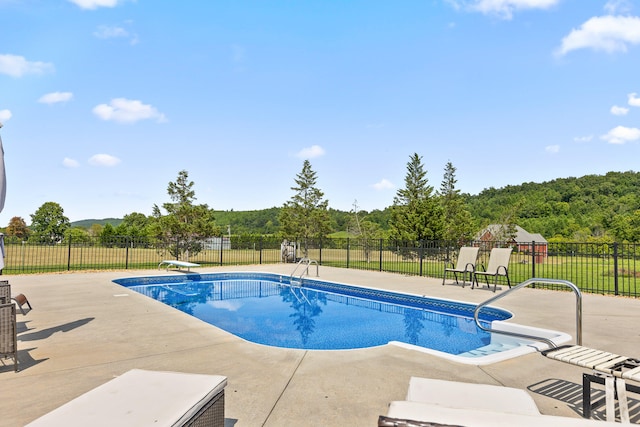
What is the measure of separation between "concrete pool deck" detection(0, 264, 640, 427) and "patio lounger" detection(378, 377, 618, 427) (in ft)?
2.96

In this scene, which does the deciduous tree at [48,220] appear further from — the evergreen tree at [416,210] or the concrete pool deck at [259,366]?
the concrete pool deck at [259,366]

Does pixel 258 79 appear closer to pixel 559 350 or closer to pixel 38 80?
pixel 38 80

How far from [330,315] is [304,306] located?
3.95 feet

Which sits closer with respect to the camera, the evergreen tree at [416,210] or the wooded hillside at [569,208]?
the evergreen tree at [416,210]

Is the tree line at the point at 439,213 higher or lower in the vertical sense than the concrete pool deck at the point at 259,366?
higher

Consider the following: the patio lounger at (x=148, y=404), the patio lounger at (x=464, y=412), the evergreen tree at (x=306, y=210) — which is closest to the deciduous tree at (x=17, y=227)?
the evergreen tree at (x=306, y=210)

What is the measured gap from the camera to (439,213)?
31562mm

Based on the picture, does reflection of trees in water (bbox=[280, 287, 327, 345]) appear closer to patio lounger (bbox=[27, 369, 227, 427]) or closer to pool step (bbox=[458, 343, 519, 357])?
pool step (bbox=[458, 343, 519, 357])

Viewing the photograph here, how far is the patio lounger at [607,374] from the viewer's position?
230 centimetres

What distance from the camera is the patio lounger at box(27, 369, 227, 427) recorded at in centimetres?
163

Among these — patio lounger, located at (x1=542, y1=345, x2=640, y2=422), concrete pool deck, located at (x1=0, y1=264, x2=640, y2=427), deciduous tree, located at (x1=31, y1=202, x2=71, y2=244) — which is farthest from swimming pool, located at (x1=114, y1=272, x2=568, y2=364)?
deciduous tree, located at (x1=31, y1=202, x2=71, y2=244)

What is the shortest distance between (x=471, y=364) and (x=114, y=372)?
357cm

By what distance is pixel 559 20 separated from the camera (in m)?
11.5

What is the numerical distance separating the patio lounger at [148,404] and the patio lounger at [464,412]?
0.98m
